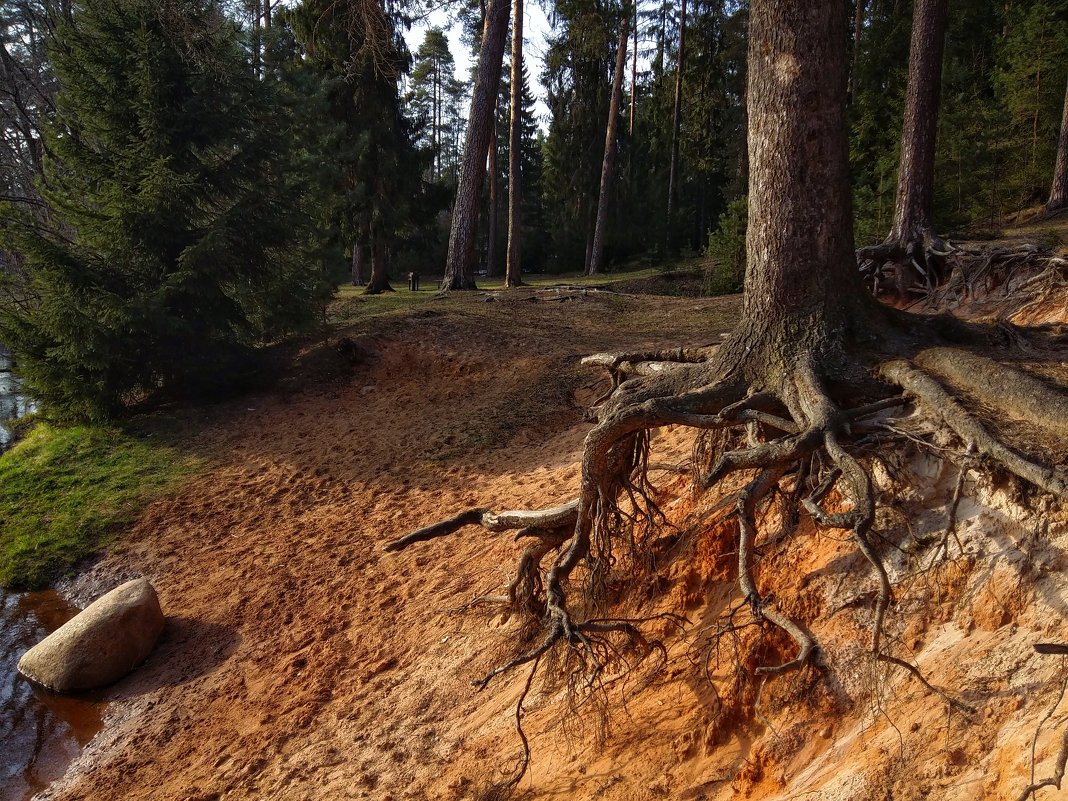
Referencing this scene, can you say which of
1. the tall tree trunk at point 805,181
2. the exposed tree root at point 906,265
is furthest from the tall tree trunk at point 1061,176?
the tall tree trunk at point 805,181

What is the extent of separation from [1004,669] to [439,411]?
7.83 m

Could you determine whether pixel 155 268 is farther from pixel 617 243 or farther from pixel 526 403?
pixel 617 243

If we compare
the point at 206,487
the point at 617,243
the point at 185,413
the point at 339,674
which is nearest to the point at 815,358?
the point at 339,674

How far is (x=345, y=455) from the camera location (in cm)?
899

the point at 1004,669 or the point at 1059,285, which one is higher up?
the point at 1059,285

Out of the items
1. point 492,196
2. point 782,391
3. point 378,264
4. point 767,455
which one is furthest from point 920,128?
point 492,196

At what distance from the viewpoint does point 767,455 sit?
350 cm

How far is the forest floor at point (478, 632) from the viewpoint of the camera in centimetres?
275

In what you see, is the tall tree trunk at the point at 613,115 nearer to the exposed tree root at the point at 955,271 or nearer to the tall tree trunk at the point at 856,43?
the tall tree trunk at the point at 856,43

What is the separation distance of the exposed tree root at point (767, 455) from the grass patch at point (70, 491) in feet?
18.5

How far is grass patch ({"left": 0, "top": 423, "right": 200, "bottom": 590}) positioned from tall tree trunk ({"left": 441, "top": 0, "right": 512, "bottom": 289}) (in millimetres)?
8267

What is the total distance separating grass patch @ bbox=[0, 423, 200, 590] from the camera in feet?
26.0

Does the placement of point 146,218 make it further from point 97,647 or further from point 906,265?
point 906,265

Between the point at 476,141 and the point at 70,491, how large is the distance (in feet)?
34.7
